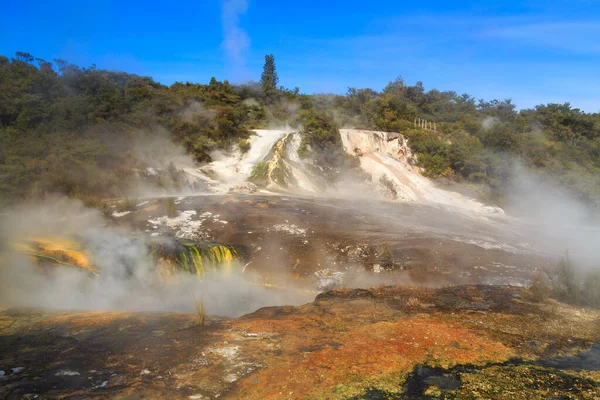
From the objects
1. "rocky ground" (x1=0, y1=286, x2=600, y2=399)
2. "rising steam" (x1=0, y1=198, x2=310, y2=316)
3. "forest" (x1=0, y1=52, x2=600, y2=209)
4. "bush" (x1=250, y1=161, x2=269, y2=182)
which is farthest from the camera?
"bush" (x1=250, y1=161, x2=269, y2=182)

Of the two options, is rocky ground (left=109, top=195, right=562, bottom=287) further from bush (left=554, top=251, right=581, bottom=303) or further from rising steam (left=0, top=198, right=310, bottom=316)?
rising steam (left=0, top=198, right=310, bottom=316)

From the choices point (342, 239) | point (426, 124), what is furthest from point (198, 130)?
point (426, 124)

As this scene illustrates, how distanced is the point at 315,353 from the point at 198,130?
17327 mm

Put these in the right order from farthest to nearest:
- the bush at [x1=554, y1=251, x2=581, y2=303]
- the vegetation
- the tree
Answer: the tree
the bush at [x1=554, y1=251, x2=581, y2=303]
the vegetation

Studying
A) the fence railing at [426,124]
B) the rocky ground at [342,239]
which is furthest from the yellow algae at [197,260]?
the fence railing at [426,124]

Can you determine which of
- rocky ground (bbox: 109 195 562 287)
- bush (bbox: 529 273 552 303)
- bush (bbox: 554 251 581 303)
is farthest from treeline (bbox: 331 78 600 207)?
Answer: bush (bbox: 529 273 552 303)

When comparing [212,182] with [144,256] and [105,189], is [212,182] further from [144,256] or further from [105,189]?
[144,256]

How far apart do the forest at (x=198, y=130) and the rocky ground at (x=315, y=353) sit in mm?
8289

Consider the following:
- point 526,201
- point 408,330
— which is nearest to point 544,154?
point 526,201

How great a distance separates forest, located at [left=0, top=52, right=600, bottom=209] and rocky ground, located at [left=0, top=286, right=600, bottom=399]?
8289mm

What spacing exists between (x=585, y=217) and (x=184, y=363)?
21216mm

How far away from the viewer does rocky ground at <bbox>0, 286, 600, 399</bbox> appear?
13.5 ft

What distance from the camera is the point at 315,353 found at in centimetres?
491

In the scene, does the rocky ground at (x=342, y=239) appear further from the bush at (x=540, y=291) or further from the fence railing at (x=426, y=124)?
the fence railing at (x=426, y=124)
